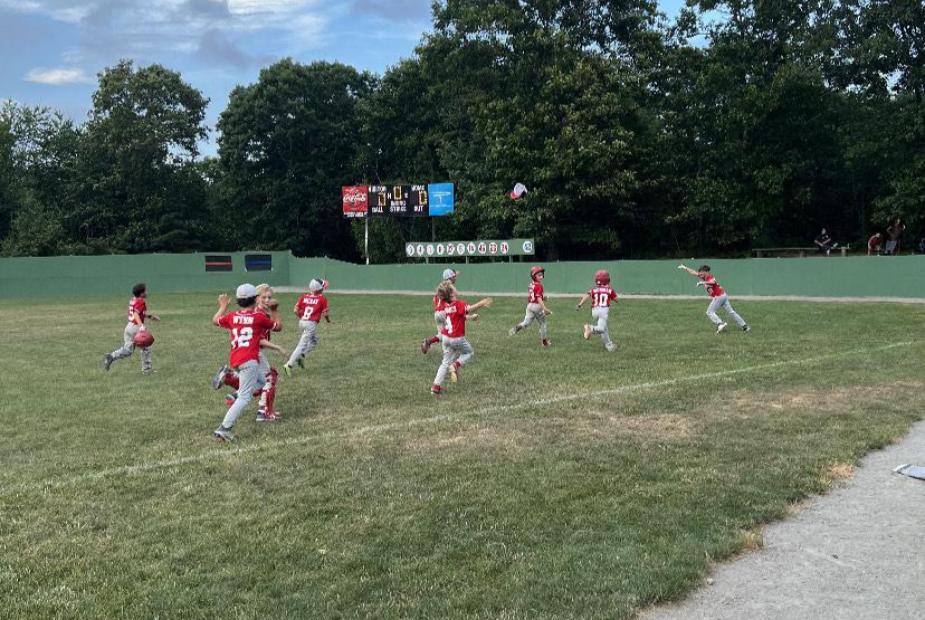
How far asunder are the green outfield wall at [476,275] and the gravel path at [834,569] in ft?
83.6

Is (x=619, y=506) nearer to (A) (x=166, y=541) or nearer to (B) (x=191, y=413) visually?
(A) (x=166, y=541)

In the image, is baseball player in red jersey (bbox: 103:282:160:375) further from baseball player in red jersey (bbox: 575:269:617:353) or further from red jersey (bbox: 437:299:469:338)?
baseball player in red jersey (bbox: 575:269:617:353)

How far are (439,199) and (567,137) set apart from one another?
24.7 ft

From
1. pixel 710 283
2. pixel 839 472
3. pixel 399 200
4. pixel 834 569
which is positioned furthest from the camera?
pixel 399 200

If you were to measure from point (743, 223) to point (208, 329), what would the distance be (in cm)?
3104

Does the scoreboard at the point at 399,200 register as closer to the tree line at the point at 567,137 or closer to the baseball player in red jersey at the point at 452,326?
the tree line at the point at 567,137

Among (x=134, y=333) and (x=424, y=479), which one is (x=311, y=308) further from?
(x=424, y=479)

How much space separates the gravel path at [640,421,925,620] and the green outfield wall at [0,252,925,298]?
25.5m

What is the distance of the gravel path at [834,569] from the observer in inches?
170

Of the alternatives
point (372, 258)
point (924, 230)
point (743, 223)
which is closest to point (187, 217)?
point (372, 258)

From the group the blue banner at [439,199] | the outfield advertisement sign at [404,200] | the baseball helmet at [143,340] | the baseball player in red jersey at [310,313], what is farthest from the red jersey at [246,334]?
the blue banner at [439,199]

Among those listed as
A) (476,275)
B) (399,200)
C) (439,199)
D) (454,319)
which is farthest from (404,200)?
(454,319)

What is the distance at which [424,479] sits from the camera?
681 centimetres

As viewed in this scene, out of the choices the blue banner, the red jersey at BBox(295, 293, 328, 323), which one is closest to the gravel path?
the red jersey at BBox(295, 293, 328, 323)
